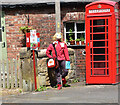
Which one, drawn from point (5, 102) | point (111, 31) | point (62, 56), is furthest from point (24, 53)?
point (111, 31)

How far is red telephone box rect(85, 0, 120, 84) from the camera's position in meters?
9.49

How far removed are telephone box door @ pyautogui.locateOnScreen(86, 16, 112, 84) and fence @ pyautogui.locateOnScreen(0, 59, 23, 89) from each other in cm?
222

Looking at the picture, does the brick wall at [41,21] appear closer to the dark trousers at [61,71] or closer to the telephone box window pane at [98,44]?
the telephone box window pane at [98,44]

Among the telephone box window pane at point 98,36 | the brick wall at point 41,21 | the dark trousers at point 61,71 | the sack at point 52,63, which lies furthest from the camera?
the brick wall at point 41,21

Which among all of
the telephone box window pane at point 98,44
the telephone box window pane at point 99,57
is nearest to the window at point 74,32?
the telephone box window pane at point 98,44

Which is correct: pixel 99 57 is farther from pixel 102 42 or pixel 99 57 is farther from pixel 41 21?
pixel 41 21

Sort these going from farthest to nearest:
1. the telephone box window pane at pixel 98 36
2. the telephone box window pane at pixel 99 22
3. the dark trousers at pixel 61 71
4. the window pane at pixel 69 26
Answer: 1. the window pane at pixel 69 26
2. the telephone box window pane at pixel 98 36
3. the telephone box window pane at pixel 99 22
4. the dark trousers at pixel 61 71

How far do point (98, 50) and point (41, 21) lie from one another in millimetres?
2527

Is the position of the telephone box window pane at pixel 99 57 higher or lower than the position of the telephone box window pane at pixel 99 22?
lower

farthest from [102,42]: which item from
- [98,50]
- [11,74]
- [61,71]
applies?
[11,74]

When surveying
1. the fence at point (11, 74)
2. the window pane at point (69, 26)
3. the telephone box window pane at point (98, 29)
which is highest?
the window pane at point (69, 26)

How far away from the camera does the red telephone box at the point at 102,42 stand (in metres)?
9.49

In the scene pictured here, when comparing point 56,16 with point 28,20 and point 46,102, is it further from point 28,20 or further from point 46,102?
point 46,102

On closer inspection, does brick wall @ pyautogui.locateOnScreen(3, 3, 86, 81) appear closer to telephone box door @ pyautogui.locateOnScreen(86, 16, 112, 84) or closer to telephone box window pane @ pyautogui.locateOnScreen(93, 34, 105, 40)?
telephone box door @ pyautogui.locateOnScreen(86, 16, 112, 84)
